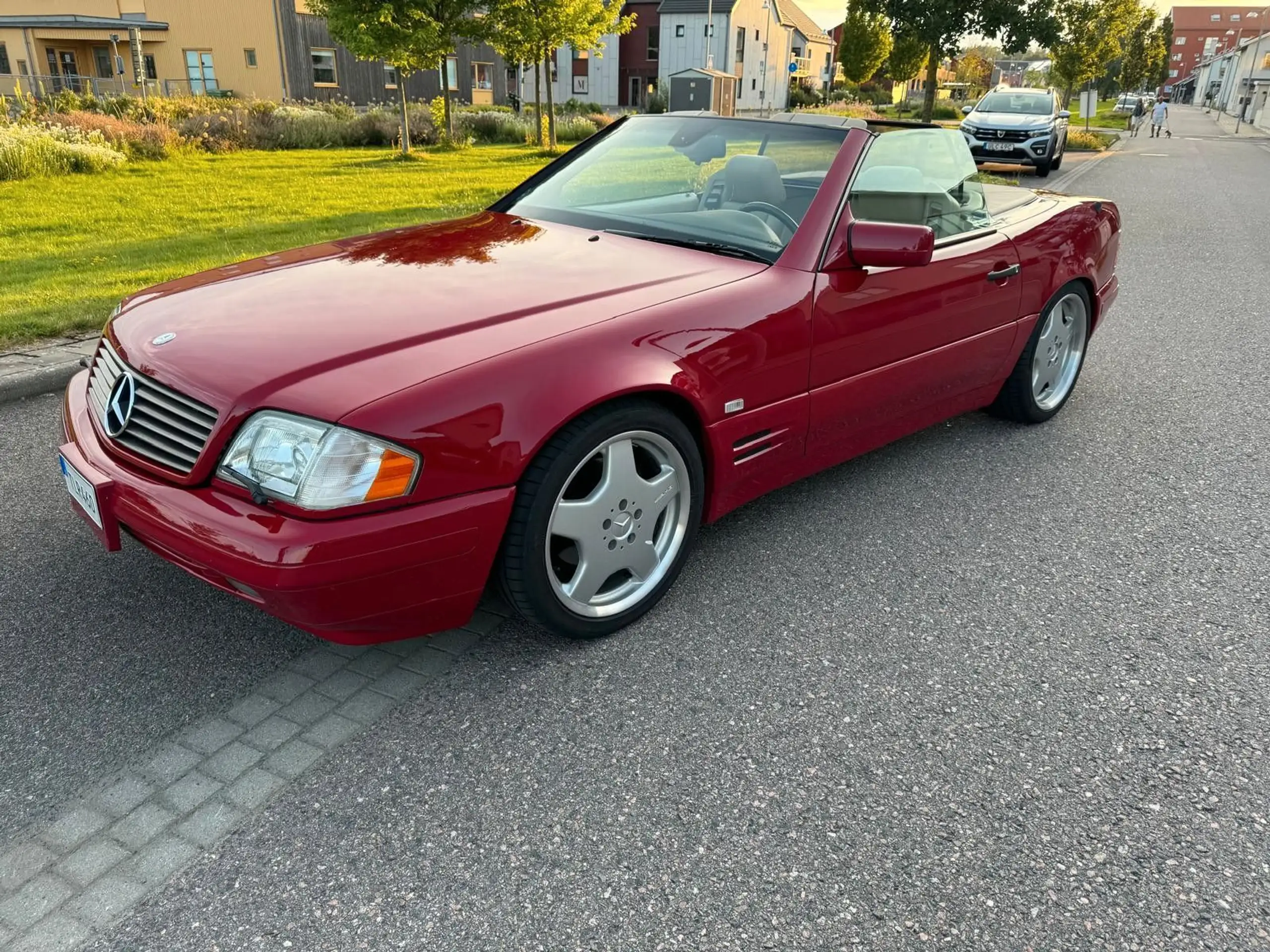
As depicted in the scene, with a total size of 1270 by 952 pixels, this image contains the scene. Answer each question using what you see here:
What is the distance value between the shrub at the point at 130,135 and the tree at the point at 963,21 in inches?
632

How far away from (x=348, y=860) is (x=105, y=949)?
46 centimetres

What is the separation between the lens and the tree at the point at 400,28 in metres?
16.8

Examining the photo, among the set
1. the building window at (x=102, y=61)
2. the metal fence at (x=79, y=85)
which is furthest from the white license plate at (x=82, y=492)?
the building window at (x=102, y=61)

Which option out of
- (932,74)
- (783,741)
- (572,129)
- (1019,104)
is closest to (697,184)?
(783,741)

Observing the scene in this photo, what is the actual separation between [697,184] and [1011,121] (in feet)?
58.4

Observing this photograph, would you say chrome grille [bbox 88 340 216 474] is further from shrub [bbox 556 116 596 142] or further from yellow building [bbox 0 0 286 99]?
yellow building [bbox 0 0 286 99]

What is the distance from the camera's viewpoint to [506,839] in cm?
212

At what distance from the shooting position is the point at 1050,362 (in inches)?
186

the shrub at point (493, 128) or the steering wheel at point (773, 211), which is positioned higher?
the steering wheel at point (773, 211)

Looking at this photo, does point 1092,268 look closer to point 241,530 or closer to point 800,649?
point 800,649

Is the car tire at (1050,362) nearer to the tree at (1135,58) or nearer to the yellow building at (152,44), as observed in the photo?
the yellow building at (152,44)

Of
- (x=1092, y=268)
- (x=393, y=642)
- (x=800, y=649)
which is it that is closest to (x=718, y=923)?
(x=800, y=649)

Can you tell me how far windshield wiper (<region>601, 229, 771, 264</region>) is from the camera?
3.22 metres

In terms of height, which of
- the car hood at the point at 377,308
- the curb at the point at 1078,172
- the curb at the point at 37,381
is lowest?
the curb at the point at 1078,172
